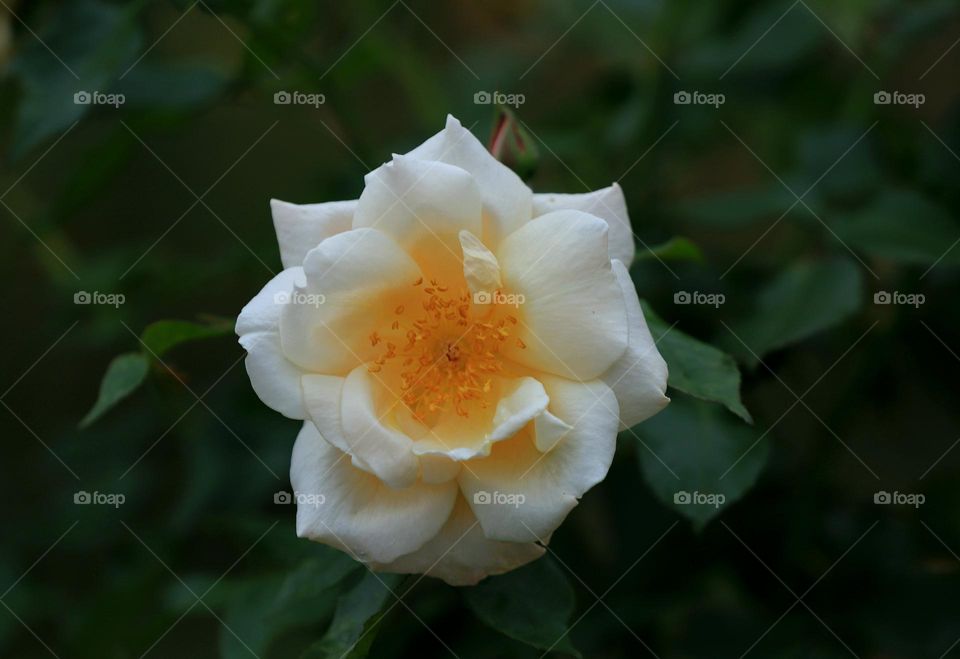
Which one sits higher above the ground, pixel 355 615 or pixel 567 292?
pixel 567 292

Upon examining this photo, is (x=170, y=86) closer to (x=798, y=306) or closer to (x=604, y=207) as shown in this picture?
(x=604, y=207)

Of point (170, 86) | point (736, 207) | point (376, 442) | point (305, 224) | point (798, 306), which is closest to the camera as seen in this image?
point (376, 442)

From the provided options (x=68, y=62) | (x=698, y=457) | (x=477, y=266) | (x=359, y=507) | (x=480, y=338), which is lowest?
(x=698, y=457)

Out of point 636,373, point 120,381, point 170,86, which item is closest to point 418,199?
point 636,373

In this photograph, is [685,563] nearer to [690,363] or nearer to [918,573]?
[918,573]

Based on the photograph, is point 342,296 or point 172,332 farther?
point 172,332

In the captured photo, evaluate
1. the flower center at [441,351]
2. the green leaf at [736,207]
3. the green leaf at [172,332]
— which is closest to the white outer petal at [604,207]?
the flower center at [441,351]

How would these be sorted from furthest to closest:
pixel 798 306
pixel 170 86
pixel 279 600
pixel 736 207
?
pixel 736 207 → pixel 170 86 → pixel 798 306 → pixel 279 600
